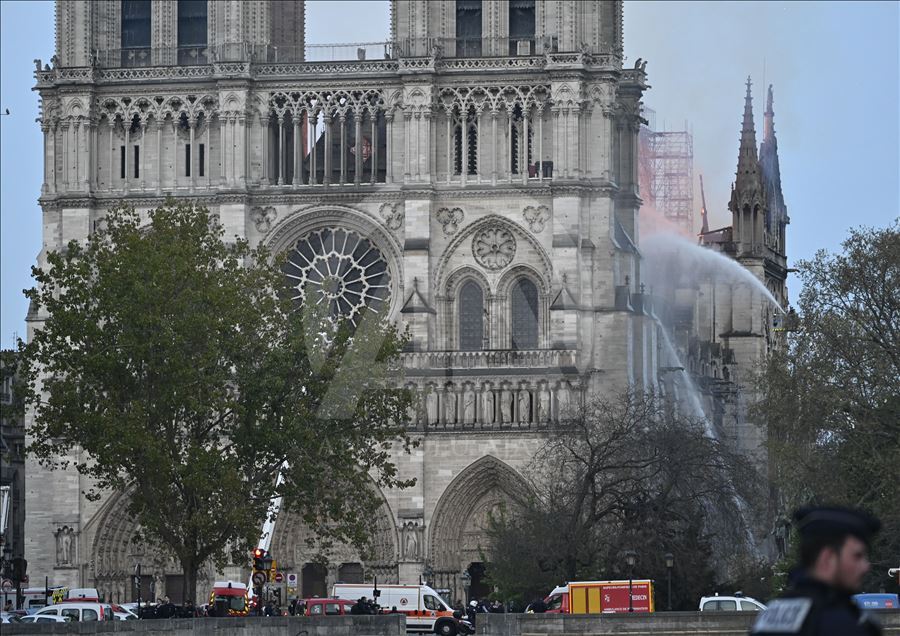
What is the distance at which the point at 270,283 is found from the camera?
5925 centimetres

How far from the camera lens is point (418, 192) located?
8056cm

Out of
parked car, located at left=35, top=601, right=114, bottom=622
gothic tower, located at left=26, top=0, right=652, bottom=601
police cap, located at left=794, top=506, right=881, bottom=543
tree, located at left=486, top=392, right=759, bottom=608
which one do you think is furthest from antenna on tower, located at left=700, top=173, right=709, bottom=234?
police cap, located at left=794, top=506, right=881, bottom=543

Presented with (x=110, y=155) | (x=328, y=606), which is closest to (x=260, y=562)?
(x=328, y=606)

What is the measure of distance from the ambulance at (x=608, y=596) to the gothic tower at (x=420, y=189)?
2283 centimetres

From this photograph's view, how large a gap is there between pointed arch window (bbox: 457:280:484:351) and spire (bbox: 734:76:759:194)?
109 ft

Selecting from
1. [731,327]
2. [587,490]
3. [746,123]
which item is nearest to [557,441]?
[587,490]

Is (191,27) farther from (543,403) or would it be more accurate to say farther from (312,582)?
(312,582)

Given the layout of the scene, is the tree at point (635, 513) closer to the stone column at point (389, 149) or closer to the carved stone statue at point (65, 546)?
the stone column at point (389, 149)

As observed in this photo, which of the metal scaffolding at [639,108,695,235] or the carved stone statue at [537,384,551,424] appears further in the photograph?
the metal scaffolding at [639,108,695,235]

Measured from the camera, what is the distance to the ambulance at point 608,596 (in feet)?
179

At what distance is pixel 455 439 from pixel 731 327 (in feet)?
92.3

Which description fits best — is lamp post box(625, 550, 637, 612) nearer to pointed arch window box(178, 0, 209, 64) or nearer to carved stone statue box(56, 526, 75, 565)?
carved stone statue box(56, 526, 75, 565)

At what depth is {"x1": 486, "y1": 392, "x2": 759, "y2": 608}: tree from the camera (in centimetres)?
6041

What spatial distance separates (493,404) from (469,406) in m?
0.83
